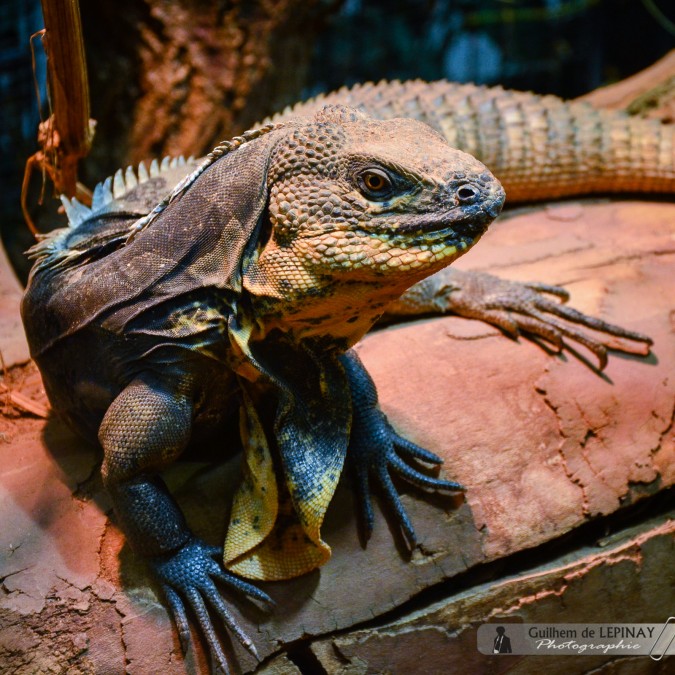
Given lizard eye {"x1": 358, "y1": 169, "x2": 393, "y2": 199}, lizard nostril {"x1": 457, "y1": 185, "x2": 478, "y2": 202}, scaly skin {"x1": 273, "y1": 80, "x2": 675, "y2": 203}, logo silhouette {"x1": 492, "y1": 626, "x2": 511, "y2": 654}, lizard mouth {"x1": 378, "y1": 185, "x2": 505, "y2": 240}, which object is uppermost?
lizard eye {"x1": 358, "y1": 169, "x2": 393, "y2": 199}

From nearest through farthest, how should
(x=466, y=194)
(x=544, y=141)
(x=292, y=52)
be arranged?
(x=466, y=194), (x=544, y=141), (x=292, y=52)

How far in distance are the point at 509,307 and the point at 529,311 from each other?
0.10m

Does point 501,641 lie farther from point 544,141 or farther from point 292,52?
point 292,52

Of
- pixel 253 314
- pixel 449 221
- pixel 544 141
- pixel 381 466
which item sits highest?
pixel 449 221

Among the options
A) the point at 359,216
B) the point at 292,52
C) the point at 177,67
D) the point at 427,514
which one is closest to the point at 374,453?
the point at 427,514

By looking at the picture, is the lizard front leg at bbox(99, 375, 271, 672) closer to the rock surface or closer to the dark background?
the rock surface

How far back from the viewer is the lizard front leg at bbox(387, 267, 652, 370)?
3.53m

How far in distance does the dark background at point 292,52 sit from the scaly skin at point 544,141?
1.52 metres

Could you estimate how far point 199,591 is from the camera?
8.18 feet

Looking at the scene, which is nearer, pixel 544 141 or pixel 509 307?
pixel 509 307

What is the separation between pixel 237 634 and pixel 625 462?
70.6 inches

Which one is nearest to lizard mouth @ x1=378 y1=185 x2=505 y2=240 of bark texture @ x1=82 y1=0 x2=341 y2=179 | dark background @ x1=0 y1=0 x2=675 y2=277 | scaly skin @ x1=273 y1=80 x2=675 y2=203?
scaly skin @ x1=273 y1=80 x2=675 y2=203

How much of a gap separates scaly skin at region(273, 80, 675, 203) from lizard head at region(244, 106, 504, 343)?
295 cm

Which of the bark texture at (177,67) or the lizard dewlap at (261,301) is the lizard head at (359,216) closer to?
the lizard dewlap at (261,301)
